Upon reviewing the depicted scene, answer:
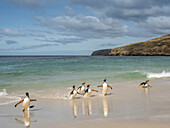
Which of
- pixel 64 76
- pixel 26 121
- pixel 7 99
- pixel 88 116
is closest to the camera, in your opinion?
pixel 26 121

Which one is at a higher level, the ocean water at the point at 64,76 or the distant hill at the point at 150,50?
the distant hill at the point at 150,50

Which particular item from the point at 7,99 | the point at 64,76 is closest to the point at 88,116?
the point at 7,99

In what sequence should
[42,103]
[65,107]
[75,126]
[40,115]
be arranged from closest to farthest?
1. [75,126]
2. [40,115]
3. [65,107]
4. [42,103]

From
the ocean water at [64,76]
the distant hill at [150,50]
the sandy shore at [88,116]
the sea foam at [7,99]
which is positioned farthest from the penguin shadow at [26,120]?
the distant hill at [150,50]

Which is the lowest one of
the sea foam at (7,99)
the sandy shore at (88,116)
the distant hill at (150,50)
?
the sandy shore at (88,116)

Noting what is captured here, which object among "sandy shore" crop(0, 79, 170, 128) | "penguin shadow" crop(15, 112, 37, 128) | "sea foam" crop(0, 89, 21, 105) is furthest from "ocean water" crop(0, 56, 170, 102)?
"penguin shadow" crop(15, 112, 37, 128)

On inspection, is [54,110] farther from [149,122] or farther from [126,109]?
[149,122]

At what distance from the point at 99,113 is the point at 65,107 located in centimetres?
178

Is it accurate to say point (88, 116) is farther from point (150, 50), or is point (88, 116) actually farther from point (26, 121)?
point (150, 50)

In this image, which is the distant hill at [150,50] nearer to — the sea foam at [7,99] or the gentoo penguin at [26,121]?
the sea foam at [7,99]

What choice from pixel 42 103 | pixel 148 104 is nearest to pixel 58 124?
pixel 42 103

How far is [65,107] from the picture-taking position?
26.5 ft

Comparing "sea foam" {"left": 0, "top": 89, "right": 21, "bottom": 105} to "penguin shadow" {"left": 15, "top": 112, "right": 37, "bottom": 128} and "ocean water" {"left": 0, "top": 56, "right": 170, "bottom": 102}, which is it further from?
"penguin shadow" {"left": 15, "top": 112, "right": 37, "bottom": 128}

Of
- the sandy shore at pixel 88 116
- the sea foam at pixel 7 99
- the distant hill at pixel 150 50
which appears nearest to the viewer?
the sandy shore at pixel 88 116
